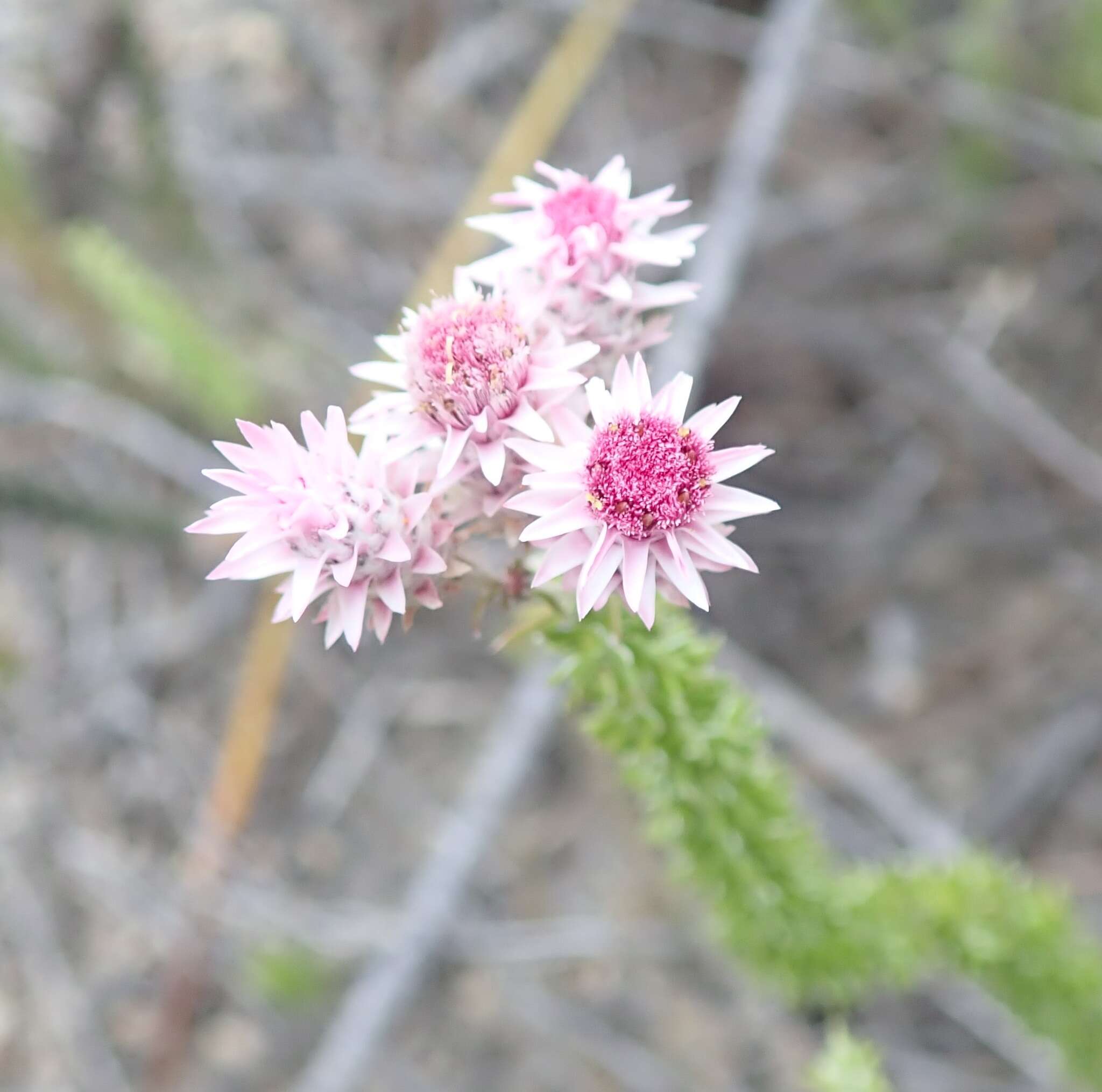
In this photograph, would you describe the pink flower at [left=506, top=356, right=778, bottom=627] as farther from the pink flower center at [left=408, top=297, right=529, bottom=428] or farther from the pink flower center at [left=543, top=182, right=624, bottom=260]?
the pink flower center at [left=543, top=182, right=624, bottom=260]

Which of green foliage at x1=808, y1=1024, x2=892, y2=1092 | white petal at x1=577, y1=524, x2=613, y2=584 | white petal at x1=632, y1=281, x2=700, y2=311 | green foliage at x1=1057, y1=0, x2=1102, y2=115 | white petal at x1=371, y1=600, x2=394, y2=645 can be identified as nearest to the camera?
white petal at x1=577, y1=524, x2=613, y2=584

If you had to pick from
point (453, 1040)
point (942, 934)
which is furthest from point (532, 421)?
point (453, 1040)

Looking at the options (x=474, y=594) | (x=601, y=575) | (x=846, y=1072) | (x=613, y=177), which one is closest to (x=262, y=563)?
(x=601, y=575)

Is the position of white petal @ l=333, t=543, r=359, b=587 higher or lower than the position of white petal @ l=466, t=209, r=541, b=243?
lower

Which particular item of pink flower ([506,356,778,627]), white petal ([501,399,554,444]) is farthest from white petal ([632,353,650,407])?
white petal ([501,399,554,444])

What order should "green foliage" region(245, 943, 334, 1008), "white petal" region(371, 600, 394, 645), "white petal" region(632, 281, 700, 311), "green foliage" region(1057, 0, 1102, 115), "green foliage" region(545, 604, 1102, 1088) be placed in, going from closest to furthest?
"white petal" region(371, 600, 394, 645)
"white petal" region(632, 281, 700, 311)
"green foliage" region(545, 604, 1102, 1088)
"green foliage" region(245, 943, 334, 1008)
"green foliage" region(1057, 0, 1102, 115)

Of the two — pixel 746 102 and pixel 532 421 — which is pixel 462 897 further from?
pixel 746 102

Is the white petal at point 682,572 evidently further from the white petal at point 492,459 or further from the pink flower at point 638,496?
the white petal at point 492,459
